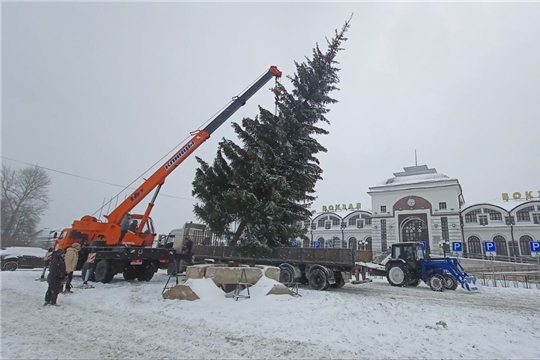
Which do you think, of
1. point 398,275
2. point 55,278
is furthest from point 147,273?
point 398,275

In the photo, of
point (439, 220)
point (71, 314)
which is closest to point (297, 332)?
point (71, 314)

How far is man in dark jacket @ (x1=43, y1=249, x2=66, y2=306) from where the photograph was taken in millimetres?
8281

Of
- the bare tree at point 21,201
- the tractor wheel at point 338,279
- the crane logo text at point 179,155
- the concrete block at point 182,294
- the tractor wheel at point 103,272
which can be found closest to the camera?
the concrete block at point 182,294

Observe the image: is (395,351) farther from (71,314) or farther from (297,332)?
(71,314)

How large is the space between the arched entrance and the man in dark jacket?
45.9 m

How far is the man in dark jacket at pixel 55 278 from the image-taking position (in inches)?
326

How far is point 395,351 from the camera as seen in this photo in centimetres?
528

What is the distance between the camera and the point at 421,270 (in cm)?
1747

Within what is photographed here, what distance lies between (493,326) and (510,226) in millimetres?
42315

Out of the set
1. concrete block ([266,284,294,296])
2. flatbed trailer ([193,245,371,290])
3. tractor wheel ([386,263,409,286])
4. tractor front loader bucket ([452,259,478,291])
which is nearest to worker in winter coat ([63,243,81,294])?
flatbed trailer ([193,245,371,290])

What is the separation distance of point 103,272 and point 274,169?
9035mm

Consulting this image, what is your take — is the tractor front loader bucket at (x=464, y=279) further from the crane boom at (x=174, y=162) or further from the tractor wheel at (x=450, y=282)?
the crane boom at (x=174, y=162)

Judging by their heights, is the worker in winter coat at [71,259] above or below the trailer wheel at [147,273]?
above

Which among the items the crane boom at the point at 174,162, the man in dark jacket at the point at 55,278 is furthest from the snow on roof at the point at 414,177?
the man in dark jacket at the point at 55,278
